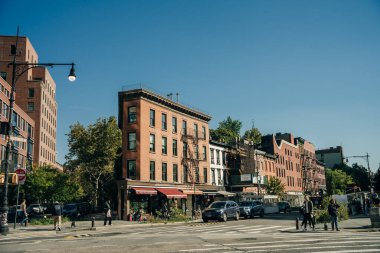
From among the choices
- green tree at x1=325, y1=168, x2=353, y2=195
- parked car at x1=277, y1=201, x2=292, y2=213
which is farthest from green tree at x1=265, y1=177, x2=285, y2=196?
green tree at x1=325, y1=168, x2=353, y2=195

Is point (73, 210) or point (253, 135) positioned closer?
point (73, 210)

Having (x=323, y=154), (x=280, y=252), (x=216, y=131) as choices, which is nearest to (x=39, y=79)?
(x=216, y=131)

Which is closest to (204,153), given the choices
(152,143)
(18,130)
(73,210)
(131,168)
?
(152,143)

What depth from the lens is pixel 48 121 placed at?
3216 inches

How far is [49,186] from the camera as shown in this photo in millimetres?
45344

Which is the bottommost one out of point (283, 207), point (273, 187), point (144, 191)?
point (283, 207)

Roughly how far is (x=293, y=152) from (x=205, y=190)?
43390 mm

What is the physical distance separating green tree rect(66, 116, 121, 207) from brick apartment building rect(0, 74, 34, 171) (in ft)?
48.1

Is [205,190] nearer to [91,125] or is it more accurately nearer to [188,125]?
[188,125]

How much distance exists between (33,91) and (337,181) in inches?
3435

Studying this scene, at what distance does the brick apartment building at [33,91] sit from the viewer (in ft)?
233

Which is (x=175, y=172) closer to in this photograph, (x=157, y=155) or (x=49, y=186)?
(x=157, y=155)

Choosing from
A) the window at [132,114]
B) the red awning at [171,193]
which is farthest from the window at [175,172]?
the window at [132,114]

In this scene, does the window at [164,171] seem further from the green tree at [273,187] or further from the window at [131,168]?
the green tree at [273,187]
